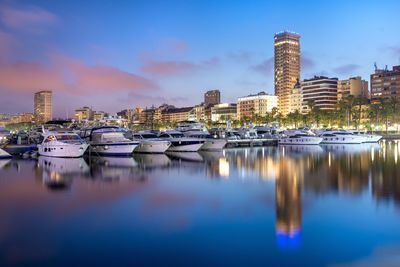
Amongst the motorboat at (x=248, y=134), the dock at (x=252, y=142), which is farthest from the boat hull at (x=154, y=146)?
the motorboat at (x=248, y=134)

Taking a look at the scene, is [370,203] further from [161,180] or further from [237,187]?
[161,180]

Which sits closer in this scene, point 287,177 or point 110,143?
point 287,177

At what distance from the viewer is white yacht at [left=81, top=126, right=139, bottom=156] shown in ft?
155

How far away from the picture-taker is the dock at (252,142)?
6937 centimetres

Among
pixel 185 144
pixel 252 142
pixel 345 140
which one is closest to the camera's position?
pixel 185 144

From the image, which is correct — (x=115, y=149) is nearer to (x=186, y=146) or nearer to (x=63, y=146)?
(x=63, y=146)

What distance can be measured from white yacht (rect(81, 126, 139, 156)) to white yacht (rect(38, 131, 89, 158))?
143 inches

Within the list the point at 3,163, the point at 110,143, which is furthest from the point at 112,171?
the point at 3,163

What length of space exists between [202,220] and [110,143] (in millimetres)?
34007

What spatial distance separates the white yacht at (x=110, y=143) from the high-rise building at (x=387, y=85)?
16608 cm

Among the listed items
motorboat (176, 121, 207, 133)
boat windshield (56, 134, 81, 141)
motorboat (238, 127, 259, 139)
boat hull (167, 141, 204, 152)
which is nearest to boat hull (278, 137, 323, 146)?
motorboat (238, 127, 259, 139)

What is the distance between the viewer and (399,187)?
2272cm

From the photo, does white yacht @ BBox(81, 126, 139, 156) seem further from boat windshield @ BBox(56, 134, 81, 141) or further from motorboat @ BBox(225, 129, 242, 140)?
motorboat @ BBox(225, 129, 242, 140)

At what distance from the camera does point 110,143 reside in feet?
158
